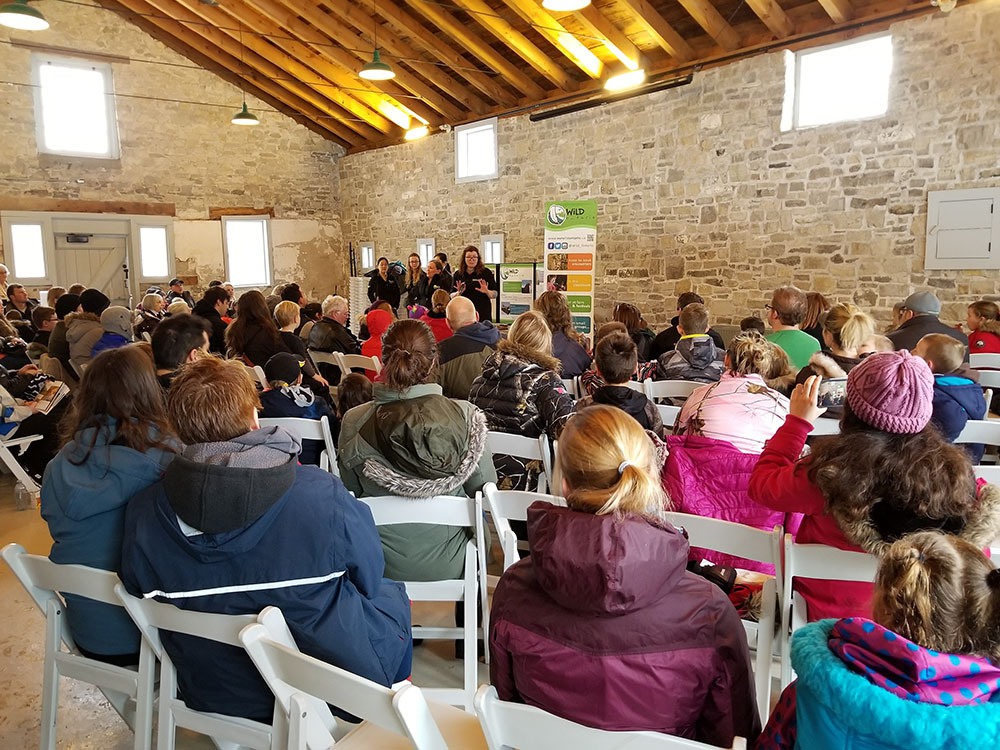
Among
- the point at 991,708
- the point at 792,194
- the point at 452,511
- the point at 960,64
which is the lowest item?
the point at 452,511

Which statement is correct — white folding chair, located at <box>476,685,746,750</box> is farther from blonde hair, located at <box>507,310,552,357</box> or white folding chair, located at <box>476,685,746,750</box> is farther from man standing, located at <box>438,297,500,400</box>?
man standing, located at <box>438,297,500,400</box>

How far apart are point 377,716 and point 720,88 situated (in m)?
A: 8.85

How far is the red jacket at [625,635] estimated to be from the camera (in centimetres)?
125

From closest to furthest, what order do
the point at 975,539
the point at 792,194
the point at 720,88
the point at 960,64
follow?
the point at 975,539
the point at 960,64
the point at 792,194
the point at 720,88

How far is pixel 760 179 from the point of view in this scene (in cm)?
834

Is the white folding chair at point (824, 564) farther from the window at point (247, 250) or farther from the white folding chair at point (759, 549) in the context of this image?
the window at point (247, 250)

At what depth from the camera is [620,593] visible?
1.24 meters

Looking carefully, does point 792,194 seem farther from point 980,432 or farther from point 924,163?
point 980,432

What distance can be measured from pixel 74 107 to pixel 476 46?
7.45 metres

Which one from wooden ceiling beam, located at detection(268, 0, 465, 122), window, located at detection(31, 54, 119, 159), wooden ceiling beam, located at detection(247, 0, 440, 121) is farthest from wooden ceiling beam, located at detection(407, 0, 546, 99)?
window, located at detection(31, 54, 119, 159)

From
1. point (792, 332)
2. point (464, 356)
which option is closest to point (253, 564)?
point (464, 356)

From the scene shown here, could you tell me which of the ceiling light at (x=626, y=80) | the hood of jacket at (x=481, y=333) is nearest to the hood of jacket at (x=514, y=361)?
the hood of jacket at (x=481, y=333)

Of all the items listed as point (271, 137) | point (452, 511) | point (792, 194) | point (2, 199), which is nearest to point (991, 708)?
point (452, 511)

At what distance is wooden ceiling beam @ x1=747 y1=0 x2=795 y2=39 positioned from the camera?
746 cm
